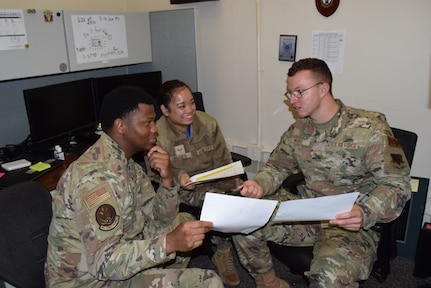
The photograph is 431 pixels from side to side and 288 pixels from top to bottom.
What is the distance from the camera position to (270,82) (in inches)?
105

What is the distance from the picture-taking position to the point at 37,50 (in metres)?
2.04

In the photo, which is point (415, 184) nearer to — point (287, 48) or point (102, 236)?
point (287, 48)

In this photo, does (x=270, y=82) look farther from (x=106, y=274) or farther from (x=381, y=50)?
(x=106, y=274)

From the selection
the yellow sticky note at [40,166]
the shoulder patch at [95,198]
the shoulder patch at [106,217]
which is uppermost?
the shoulder patch at [95,198]

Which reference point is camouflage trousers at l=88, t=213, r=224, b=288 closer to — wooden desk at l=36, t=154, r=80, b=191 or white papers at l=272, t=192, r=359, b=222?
white papers at l=272, t=192, r=359, b=222

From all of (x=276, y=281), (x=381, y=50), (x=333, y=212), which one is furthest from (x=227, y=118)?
(x=333, y=212)

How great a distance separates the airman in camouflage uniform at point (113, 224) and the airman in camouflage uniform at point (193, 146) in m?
0.53

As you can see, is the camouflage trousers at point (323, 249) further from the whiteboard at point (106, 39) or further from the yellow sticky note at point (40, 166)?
the whiteboard at point (106, 39)

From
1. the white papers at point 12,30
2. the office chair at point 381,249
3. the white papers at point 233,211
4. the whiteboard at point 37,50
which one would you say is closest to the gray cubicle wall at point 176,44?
the whiteboard at point 37,50

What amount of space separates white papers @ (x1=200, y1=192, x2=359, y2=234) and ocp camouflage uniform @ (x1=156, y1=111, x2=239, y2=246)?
715 millimetres

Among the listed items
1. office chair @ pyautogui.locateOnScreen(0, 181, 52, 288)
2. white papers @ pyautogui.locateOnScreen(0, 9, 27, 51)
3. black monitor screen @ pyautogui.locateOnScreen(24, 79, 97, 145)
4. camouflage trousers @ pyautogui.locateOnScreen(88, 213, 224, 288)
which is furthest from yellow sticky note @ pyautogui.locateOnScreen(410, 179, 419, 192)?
white papers @ pyautogui.locateOnScreen(0, 9, 27, 51)

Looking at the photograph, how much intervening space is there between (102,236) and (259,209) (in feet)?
1.67

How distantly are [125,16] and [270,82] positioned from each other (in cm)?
109

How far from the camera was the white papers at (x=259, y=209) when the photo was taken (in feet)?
3.88
